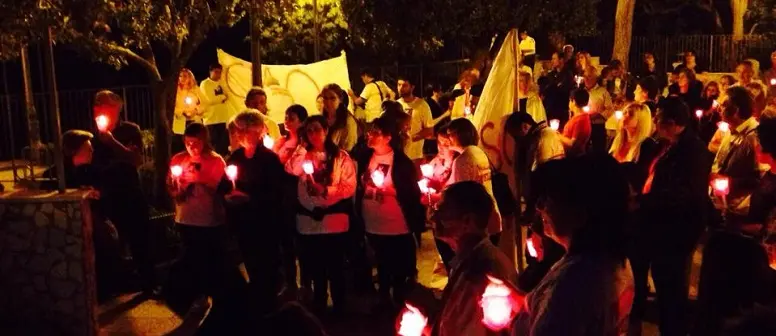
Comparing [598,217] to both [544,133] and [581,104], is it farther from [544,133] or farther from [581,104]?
[581,104]

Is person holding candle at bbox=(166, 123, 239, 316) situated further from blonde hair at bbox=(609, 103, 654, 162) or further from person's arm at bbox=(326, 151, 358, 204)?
blonde hair at bbox=(609, 103, 654, 162)

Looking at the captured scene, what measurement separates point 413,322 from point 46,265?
4.48m

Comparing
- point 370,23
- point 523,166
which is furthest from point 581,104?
point 370,23

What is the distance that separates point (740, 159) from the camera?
711 centimetres

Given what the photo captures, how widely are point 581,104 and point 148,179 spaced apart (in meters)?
6.26

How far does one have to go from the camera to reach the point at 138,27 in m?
10.0

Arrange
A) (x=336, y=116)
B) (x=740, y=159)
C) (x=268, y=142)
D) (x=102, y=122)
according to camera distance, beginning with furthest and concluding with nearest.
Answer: (x=336, y=116) → (x=268, y=142) → (x=102, y=122) → (x=740, y=159)

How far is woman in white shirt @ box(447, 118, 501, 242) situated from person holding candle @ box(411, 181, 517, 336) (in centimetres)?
314

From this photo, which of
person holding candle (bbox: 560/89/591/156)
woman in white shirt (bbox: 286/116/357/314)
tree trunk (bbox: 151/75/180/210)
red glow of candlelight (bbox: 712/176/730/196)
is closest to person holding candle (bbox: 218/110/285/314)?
woman in white shirt (bbox: 286/116/357/314)

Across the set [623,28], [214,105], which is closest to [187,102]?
[214,105]

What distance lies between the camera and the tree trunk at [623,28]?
2438 centimetres

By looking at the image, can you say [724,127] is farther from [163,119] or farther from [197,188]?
[163,119]

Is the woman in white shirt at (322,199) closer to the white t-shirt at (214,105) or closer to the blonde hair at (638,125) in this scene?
the blonde hair at (638,125)

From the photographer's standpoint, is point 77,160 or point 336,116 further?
point 336,116
